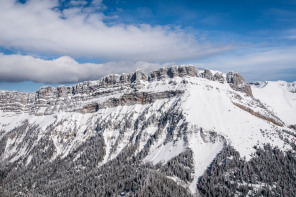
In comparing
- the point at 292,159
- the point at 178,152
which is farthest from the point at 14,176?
the point at 292,159

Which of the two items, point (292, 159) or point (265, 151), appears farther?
point (265, 151)

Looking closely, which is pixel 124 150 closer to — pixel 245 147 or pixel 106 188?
pixel 106 188

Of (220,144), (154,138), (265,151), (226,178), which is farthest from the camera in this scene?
(154,138)

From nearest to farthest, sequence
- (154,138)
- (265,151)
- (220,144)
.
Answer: (265,151) < (220,144) < (154,138)

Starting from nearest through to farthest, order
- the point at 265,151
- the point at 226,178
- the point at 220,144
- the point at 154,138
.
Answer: the point at 226,178 < the point at 265,151 < the point at 220,144 < the point at 154,138

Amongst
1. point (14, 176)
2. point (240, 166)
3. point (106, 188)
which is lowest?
point (14, 176)

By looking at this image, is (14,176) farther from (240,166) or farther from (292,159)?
(292,159)

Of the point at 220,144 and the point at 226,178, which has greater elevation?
the point at 220,144

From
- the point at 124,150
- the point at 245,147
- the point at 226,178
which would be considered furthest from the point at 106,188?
the point at 245,147

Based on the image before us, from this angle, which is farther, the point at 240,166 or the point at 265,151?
the point at 265,151
